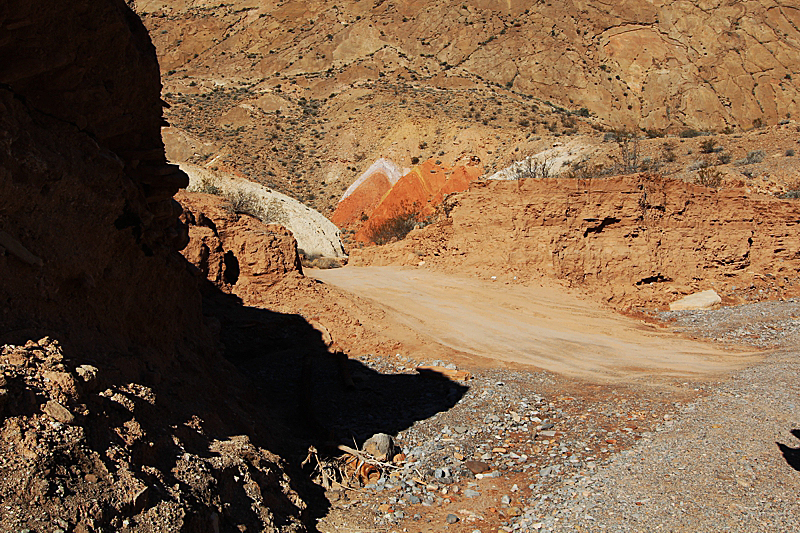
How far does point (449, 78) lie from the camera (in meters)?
51.7

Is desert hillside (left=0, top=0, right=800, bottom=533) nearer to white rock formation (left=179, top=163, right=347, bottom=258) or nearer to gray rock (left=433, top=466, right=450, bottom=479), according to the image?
gray rock (left=433, top=466, right=450, bottom=479)

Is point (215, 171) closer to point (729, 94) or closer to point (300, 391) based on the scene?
point (300, 391)

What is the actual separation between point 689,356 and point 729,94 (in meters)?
48.9

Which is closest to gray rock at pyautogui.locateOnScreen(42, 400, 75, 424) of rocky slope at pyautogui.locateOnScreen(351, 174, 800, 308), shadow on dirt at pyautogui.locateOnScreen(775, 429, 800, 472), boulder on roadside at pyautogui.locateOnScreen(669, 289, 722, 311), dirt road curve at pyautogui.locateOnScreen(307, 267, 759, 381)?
shadow on dirt at pyautogui.locateOnScreen(775, 429, 800, 472)

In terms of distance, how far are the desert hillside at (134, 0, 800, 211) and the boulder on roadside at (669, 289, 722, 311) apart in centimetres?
2167

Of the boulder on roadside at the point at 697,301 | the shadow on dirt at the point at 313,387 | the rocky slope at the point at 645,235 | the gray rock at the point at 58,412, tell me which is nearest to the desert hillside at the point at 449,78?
the rocky slope at the point at 645,235

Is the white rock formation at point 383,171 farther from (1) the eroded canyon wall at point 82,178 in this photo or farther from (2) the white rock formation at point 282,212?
(1) the eroded canyon wall at point 82,178

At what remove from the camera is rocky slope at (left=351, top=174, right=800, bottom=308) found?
17.6 metres

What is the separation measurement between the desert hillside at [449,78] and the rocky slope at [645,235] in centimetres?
1936

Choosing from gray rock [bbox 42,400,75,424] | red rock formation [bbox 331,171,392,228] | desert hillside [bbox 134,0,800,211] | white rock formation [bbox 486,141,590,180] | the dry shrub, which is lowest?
gray rock [bbox 42,400,75,424]

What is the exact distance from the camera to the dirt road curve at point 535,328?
35.6 feet

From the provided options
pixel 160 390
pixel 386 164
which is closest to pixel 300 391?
pixel 160 390

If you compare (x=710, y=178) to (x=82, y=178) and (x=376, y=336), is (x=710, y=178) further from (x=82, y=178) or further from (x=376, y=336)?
(x=82, y=178)

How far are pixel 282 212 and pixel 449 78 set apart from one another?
1260 inches
